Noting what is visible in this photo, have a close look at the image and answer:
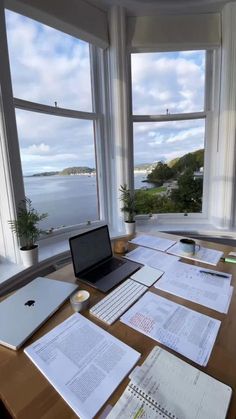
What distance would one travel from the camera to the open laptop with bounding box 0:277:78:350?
2.45ft

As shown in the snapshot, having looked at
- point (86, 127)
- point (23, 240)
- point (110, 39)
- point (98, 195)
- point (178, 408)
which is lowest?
point (178, 408)

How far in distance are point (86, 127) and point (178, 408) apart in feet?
7.31

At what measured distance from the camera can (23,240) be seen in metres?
1.60

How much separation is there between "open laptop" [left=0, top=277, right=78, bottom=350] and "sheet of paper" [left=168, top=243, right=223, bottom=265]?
2.29 ft

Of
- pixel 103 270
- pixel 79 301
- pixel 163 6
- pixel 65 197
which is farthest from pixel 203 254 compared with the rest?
pixel 163 6

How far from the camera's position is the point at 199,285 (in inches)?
40.7

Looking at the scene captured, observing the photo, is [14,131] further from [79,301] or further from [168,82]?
[168,82]

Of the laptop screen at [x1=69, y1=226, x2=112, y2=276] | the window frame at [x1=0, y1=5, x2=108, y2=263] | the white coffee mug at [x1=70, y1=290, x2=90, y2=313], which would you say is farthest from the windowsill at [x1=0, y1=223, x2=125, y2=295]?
the white coffee mug at [x1=70, y1=290, x2=90, y2=313]

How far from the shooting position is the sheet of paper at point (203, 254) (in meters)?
1.29

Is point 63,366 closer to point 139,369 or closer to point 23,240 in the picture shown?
point 139,369

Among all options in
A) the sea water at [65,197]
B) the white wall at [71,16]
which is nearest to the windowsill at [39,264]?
the sea water at [65,197]

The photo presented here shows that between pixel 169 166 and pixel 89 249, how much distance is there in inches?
66.7

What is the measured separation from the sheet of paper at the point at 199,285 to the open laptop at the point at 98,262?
0.20 meters

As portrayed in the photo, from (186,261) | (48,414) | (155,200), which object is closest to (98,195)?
(155,200)
